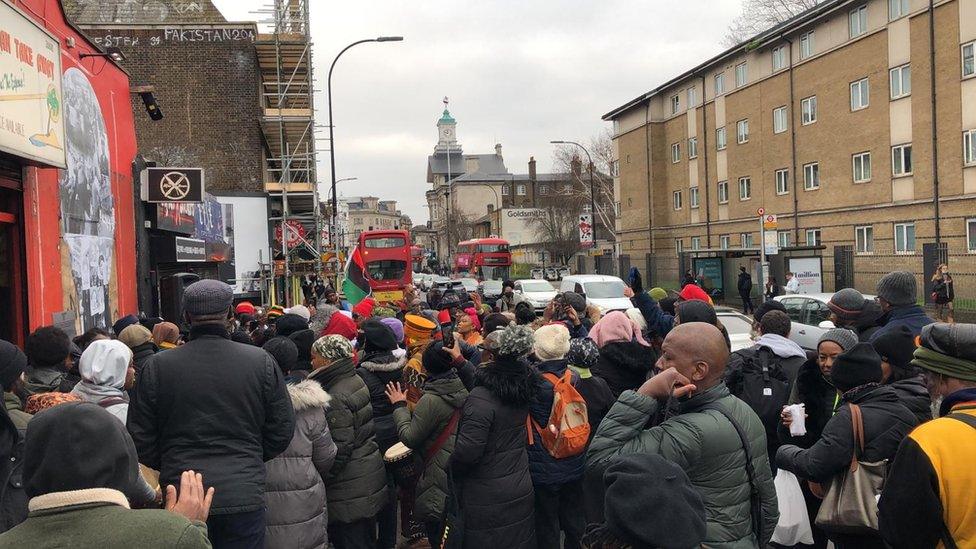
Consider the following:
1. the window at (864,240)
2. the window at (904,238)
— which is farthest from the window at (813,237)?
the window at (904,238)

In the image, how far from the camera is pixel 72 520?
2.08m

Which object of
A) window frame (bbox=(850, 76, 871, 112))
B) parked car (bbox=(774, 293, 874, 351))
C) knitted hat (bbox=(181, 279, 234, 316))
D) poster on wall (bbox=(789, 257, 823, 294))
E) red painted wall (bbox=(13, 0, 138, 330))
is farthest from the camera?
window frame (bbox=(850, 76, 871, 112))

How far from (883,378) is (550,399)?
1881 mm

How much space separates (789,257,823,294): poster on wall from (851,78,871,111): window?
899 centimetres

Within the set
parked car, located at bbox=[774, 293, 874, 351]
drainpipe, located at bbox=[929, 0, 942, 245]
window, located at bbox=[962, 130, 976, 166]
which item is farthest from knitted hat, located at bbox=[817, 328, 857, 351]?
drainpipe, located at bbox=[929, 0, 942, 245]

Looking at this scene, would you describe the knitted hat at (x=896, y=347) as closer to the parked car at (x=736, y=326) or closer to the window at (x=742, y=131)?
the parked car at (x=736, y=326)

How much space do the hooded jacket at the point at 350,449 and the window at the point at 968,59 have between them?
94.0 feet

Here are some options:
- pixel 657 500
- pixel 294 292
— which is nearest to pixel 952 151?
pixel 294 292

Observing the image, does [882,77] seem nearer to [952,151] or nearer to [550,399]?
[952,151]

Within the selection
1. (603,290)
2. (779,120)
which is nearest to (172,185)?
(603,290)

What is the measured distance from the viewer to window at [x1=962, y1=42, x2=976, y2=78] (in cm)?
2647

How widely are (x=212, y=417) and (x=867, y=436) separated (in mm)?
3168

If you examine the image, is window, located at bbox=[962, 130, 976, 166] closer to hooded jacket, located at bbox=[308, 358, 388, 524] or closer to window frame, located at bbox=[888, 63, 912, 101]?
window frame, located at bbox=[888, 63, 912, 101]

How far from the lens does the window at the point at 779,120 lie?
1471 inches
